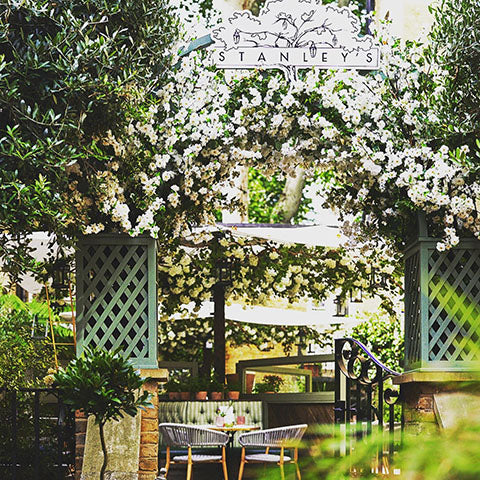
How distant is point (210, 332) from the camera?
48.3 ft

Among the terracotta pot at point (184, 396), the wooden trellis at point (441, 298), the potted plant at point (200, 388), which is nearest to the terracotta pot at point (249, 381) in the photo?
the potted plant at point (200, 388)

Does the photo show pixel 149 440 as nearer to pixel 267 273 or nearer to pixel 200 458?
pixel 200 458

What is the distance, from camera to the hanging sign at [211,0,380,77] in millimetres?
5762

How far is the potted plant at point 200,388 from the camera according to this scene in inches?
425

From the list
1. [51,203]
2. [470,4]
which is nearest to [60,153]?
[51,203]

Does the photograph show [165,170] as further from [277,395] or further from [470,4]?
[277,395]

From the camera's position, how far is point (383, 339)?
12625 millimetres

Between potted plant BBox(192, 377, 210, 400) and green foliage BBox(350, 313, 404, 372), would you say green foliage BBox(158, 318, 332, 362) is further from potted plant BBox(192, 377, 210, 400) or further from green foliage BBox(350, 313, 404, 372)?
potted plant BBox(192, 377, 210, 400)

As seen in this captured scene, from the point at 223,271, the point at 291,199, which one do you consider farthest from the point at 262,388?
the point at 291,199

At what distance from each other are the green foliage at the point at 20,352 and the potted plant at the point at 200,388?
2227 mm

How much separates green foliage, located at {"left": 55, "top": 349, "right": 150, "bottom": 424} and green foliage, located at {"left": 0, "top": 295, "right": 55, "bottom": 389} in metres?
2.87

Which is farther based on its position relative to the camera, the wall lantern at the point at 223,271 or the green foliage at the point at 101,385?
the wall lantern at the point at 223,271

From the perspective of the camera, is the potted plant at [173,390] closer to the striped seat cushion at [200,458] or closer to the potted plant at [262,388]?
the potted plant at [262,388]

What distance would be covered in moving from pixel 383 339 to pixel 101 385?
8355 mm
